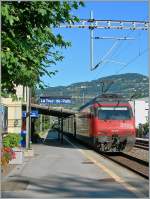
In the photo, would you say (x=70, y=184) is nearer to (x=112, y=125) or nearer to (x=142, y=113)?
(x=112, y=125)

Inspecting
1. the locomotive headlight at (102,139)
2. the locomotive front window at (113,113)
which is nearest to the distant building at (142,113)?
the locomotive front window at (113,113)

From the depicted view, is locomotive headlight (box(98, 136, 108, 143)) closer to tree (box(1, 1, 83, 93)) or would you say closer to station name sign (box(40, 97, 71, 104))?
station name sign (box(40, 97, 71, 104))

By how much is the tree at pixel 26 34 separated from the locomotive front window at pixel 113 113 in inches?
803

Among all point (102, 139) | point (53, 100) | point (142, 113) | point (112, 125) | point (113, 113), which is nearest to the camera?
point (102, 139)

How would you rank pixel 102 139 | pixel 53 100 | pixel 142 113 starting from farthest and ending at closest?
pixel 142 113, pixel 53 100, pixel 102 139

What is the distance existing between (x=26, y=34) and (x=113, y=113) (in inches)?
869

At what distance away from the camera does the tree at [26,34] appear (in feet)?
33.2

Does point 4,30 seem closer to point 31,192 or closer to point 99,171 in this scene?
point 31,192

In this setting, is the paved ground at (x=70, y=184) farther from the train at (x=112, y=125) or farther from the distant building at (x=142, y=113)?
the distant building at (x=142, y=113)

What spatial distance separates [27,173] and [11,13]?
9.12 meters

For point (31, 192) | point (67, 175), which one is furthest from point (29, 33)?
point (67, 175)

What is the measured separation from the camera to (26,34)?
11.0 metres

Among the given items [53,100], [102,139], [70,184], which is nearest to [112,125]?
[102,139]

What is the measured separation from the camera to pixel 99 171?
753 inches
